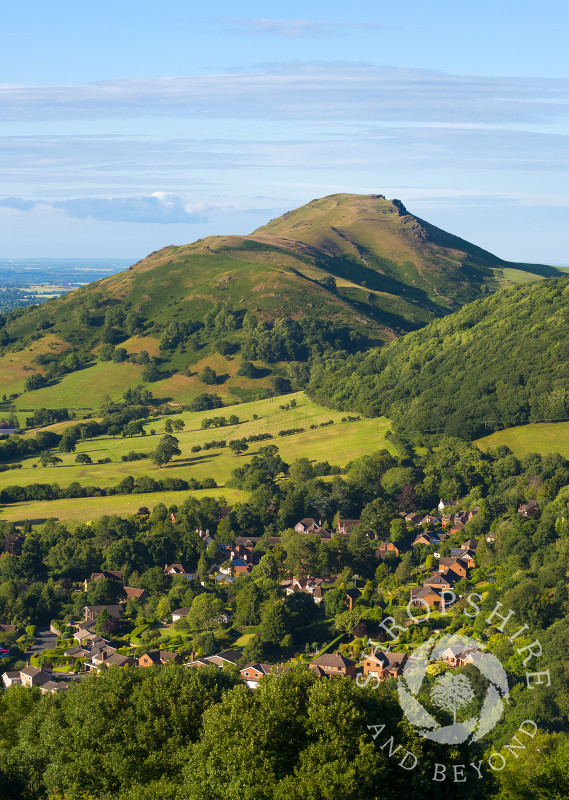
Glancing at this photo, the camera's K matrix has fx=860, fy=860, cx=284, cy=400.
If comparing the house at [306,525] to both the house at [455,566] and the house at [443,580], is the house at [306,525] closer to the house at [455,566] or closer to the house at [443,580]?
the house at [455,566]

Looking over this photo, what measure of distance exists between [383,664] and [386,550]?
79.2 ft

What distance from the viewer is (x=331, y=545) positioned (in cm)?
7281

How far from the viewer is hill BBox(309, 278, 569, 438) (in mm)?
103688

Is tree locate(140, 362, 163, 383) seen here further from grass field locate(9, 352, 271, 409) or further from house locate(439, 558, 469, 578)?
house locate(439, 558, 469, 578)

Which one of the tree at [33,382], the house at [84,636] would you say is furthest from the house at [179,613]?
the tree at [33,382]

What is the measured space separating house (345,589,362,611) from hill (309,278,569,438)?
40.2 metres

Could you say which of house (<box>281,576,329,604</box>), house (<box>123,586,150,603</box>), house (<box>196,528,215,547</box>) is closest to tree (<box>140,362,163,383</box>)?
house (<box>196,528,215,547</box>)

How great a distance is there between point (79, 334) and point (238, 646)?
414ft

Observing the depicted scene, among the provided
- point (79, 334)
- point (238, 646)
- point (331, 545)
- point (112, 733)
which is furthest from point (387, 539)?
point (79, 334)

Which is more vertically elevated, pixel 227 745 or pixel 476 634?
pixel 227 745

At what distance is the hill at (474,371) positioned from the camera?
340ft

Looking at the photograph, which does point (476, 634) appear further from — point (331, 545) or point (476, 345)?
point (476, 345)

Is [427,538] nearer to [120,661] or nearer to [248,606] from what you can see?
[248,606]

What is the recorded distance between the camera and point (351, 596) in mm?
64438
